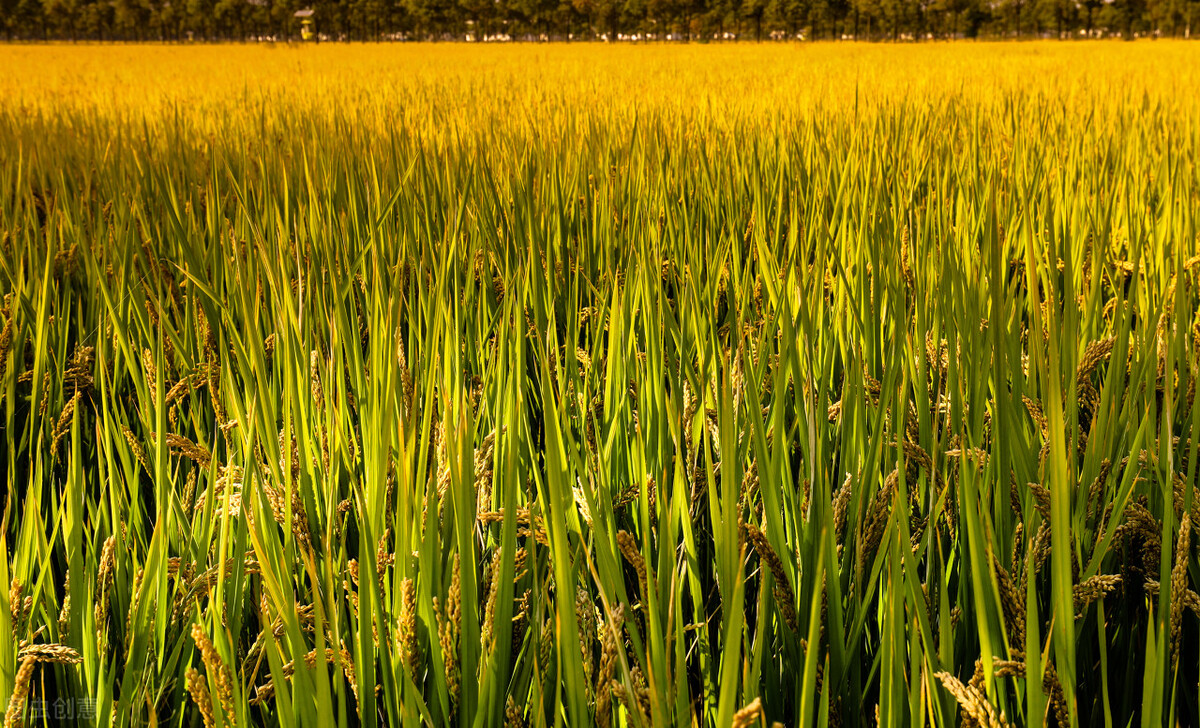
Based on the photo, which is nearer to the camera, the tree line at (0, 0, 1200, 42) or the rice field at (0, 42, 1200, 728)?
the rice field at (0, 42, 1200, 728)

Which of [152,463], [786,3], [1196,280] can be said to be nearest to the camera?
[152,463]

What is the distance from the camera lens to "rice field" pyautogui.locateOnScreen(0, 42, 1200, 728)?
511 millimetres

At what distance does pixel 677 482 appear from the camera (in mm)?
714

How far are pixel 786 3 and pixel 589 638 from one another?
5155cm

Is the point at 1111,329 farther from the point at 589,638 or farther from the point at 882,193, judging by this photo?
the point at 589,638

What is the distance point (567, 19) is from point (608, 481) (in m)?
52.8

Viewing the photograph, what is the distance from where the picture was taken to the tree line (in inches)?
1767

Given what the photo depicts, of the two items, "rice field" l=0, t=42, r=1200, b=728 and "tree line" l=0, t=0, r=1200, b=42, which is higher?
"tree line" l=0, t=0, r=1200, b=42

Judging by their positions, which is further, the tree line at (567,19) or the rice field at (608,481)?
the tree line at (567,19)

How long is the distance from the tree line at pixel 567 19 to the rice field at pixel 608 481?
4530cm

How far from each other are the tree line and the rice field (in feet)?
149

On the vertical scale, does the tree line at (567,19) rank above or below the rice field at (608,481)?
above

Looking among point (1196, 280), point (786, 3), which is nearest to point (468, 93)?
point (1196, 280)

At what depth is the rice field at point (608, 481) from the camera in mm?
511
